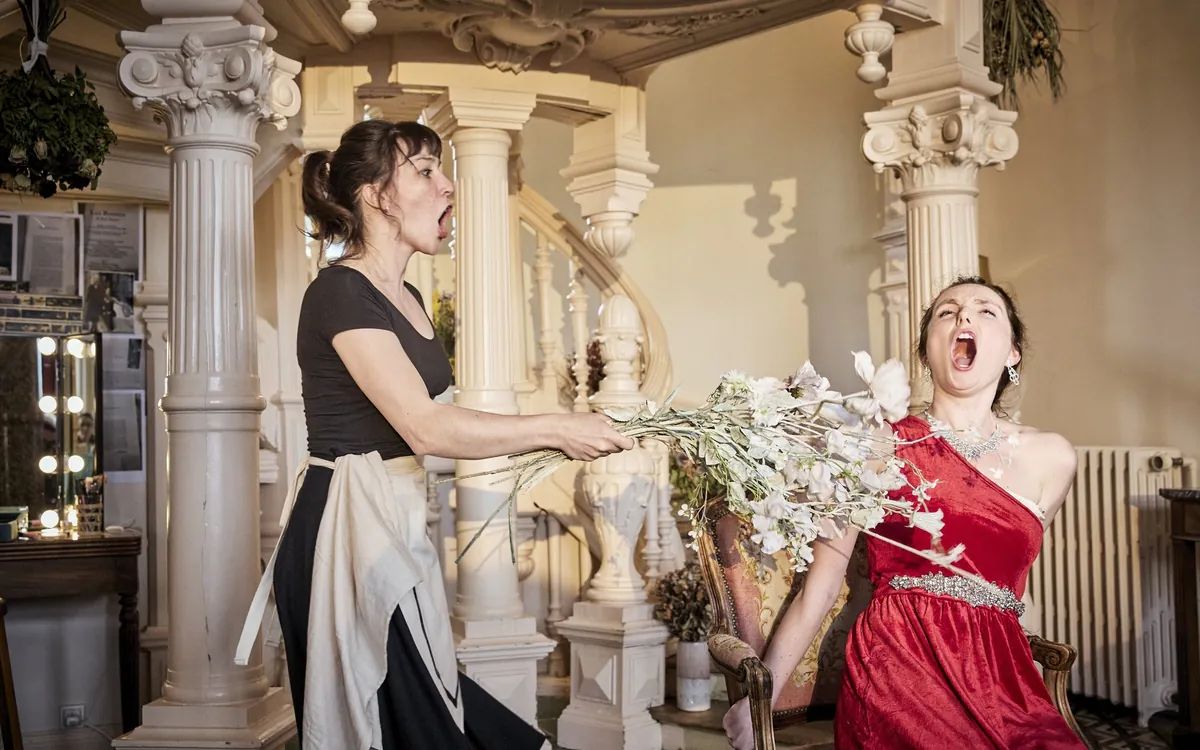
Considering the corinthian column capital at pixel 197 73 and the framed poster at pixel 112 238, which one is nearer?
the corinthian column capital at pixel 197 73

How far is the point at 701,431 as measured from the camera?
1.76 metres

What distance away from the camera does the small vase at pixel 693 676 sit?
15.6 feet

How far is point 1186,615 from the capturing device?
430cm

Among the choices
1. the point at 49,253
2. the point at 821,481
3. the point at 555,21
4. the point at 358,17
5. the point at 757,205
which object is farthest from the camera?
the point at 757,205

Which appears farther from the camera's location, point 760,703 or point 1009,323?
point 1009,323

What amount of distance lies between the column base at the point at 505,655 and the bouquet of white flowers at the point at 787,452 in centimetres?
230

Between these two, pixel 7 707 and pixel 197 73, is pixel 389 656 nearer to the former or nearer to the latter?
pixel 197 73

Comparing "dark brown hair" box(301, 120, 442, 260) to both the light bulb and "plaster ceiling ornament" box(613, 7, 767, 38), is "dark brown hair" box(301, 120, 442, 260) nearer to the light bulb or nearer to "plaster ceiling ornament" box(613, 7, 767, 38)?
the light bulb

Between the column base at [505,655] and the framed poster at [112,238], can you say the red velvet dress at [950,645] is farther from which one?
the framed poster at [112,238]

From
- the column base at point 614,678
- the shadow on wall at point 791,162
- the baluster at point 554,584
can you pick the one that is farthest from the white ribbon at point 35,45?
the shadow on wall at point 791,162

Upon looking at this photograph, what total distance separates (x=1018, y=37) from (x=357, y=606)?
4101mm

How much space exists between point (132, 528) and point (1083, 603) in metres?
3.79

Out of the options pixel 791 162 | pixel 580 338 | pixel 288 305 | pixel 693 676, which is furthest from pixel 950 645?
pixel 791 162

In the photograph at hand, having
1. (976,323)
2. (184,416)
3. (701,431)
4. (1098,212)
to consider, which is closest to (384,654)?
(701,431)
